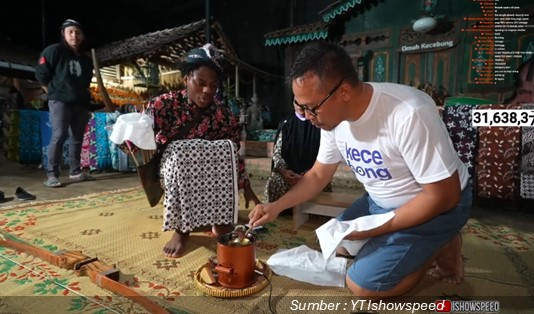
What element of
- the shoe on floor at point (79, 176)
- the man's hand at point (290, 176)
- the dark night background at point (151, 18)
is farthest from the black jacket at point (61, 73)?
the dark night background at point (151, 18)

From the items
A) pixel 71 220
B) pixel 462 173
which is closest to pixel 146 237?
pixel 71 220

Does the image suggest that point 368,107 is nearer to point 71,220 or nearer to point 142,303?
point 142,303

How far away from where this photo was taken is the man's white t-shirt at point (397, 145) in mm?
1221

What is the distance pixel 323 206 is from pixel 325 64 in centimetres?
127

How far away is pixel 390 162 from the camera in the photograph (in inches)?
54.1

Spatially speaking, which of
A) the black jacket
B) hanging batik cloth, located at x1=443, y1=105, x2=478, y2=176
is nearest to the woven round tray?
hanging batik cloth, located at x1=443, y1=105, x2=478, y2=176

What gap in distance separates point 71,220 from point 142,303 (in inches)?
59.3

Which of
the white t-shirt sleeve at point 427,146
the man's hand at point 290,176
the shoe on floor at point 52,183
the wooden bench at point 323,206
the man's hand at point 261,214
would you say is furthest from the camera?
the shoe on floor at point 52,183

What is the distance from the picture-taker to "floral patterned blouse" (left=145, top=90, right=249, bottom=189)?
2.06m

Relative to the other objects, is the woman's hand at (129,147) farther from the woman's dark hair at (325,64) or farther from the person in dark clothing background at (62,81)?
the person in dark clothing background at (62,81)

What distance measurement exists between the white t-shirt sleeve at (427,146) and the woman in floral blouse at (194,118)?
1.15 m

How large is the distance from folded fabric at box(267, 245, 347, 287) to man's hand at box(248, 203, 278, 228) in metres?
0.33

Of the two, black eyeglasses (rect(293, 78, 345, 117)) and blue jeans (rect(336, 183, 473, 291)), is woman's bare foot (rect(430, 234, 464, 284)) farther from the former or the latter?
black eyeglasses (rect(293, 78, 345, 117))

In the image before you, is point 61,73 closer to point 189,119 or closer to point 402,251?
point 189,119
